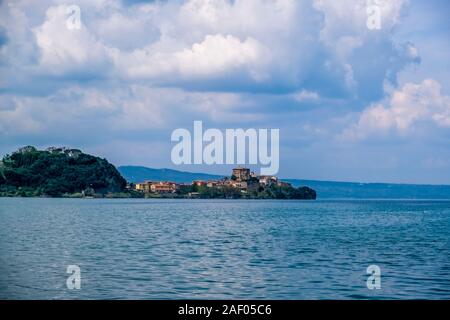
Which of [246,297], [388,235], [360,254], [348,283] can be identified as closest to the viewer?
[246,297]

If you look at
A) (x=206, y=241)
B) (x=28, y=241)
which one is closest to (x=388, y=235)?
(x=206, y=241)

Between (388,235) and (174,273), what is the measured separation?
3791 cm

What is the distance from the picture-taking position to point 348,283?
3000 centimetres

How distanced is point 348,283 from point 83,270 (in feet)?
44.5

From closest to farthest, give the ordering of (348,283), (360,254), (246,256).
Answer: (348,283) → (246,256) → (360,254)

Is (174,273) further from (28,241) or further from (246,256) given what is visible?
(28,241)

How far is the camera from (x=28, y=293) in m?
26.5

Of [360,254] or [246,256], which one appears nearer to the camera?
[246,256]

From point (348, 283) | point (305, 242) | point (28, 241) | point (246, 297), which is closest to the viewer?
point (246, 297)
